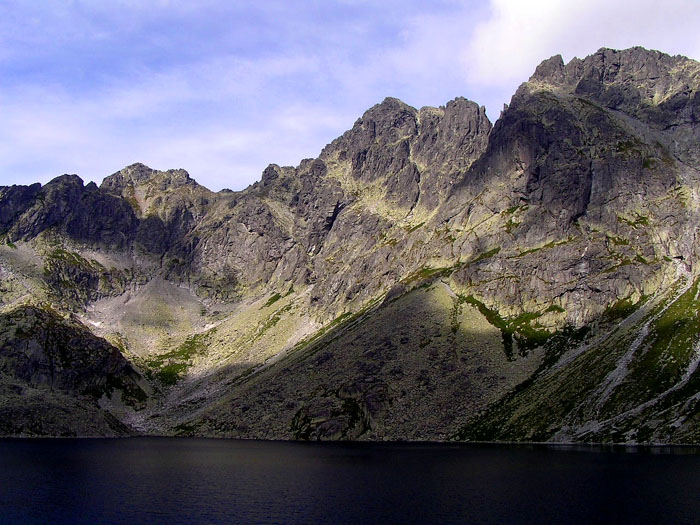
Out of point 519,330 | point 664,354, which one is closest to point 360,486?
point 664,354

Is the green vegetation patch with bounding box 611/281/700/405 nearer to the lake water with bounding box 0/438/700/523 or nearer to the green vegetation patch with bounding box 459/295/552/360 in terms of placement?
the lake water with bounding box 0/438/700/523

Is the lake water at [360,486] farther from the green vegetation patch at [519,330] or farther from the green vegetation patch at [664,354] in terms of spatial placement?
the green vegetation patch at [519,330]

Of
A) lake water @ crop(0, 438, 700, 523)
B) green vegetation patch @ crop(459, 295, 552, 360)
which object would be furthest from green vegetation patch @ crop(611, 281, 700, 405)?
green vegetation patch @ crop(459, 295, 552, 360)

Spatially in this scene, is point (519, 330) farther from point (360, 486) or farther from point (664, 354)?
point (360, 486)

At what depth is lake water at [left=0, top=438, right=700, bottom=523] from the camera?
2539 inches

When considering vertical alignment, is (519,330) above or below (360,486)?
above

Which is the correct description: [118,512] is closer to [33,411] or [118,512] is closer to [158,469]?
[158,469]

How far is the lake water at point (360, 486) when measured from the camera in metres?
64.5

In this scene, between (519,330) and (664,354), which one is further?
(519,330)

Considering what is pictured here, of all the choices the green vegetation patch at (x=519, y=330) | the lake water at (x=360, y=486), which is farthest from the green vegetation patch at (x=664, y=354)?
A: the green vegetation patch at (x=519, y=330)

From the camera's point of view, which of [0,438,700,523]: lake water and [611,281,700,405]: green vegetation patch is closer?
[0,438,700,523]: lake water

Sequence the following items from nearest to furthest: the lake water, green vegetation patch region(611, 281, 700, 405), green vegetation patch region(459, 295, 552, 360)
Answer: the lake water < green vegetation patch region(611, 281, 700, 405) < green vegetation patch region(459, 295, 552, 360)

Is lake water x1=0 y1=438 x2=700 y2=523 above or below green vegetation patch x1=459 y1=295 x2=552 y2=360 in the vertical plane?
below

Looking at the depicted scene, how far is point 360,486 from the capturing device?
274 feet
